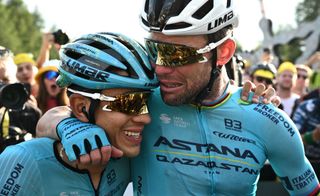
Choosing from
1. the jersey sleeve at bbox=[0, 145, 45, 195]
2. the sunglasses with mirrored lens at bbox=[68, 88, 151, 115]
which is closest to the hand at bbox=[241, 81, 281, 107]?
the sunglasses with mirrored lens at bbox=[68, 88, 151, 115]

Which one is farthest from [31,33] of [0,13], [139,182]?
[139,182]

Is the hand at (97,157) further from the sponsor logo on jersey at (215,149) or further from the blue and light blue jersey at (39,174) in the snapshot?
the sponsor logo on jersey at (215,149)

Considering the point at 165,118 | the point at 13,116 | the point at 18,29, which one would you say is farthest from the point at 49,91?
the point at 18,29

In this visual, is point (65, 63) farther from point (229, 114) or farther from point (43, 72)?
point (43, 72)

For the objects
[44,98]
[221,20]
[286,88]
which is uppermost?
[221,20]

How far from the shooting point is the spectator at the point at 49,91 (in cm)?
790

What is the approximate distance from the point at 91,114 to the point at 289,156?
108 cm

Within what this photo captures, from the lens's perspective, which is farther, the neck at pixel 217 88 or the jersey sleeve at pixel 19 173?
the neck at pixel 217 88

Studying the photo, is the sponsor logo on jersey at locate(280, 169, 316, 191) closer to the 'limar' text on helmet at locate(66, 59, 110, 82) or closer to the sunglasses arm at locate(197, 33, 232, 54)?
the sunglasses arm at locate(197, 33, 232, 54)

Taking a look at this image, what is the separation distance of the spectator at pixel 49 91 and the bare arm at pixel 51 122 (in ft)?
14.3

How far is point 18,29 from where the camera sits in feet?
229

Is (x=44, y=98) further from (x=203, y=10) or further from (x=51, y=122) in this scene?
(x=203, y=10)

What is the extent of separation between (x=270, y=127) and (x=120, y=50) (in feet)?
2.95

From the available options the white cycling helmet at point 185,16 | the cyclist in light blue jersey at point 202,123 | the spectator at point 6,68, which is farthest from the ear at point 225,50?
the spectator at point 6,68
